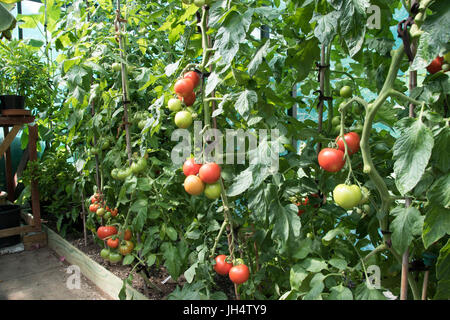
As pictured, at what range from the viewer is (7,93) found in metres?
2.80

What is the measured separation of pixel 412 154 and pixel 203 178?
53cm

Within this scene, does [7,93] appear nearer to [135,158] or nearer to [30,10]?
[30,10]

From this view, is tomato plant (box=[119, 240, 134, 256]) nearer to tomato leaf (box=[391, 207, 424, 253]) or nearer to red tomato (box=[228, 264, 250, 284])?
red tomato (box=[228, 264, 250, 284])

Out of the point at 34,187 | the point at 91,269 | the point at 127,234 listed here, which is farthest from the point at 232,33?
the point at 34,187

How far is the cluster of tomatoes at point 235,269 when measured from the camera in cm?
99

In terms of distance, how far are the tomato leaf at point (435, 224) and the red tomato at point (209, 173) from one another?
52 centimetres

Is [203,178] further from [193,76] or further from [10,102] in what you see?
[10,102]

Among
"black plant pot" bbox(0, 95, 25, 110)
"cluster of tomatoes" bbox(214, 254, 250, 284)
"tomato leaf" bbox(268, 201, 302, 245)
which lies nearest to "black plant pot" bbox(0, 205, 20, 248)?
"black plant pot" bbox(0, 95, 25, 110)

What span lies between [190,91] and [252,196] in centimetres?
36

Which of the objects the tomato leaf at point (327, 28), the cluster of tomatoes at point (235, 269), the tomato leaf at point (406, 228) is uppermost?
the tomato leaf at point (327, 28)

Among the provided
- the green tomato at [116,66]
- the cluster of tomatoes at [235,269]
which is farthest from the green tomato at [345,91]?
the green tomato at [116,66]

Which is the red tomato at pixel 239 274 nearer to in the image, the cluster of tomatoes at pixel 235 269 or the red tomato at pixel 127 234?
the cluster of tomatoes at pixel 235 269

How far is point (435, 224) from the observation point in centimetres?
67

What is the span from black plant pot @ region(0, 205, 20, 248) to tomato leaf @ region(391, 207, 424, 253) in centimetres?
282
